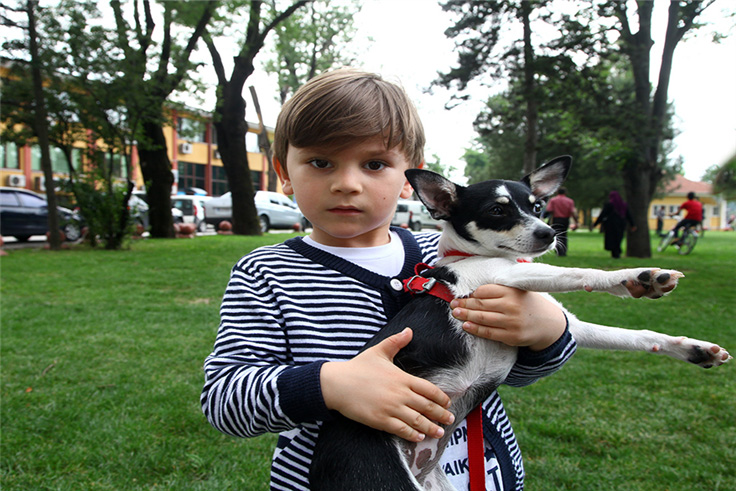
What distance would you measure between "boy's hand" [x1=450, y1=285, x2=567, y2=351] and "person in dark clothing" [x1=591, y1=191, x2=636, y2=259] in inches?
549

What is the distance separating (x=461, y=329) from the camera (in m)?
1.45

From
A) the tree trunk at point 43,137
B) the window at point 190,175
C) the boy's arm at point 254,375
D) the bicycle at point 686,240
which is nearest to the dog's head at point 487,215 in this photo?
the boy's arm at point 254,375

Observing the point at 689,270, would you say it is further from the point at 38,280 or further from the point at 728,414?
the point at 38,280

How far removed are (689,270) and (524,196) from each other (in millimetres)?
12280

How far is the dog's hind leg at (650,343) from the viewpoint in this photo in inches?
60.0

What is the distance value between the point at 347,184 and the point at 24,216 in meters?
19.7

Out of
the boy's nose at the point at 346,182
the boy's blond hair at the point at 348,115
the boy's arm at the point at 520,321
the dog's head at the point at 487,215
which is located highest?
the boy's blond hair at the point at 348,115

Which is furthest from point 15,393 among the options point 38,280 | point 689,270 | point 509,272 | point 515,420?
point 689,270

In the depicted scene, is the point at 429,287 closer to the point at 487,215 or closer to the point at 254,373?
the point at 487,215

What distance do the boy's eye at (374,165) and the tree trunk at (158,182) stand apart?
705 inches

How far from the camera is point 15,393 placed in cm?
403

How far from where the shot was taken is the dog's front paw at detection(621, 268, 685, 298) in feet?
4.07

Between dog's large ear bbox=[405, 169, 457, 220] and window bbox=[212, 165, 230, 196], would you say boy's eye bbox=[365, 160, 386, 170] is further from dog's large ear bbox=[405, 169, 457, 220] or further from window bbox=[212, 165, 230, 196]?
window bbox=[212, 165, 230, 196]

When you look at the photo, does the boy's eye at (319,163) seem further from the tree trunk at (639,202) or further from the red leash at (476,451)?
the tree trunk at (639,202)
